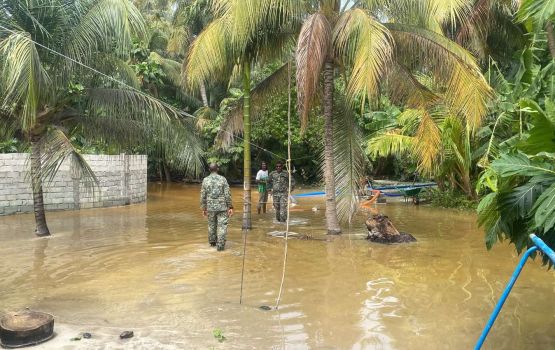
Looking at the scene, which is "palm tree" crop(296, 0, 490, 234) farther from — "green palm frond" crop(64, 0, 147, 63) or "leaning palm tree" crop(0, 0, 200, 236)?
"green palm frond" crop(64, 0, 147, 63)

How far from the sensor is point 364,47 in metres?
8.61

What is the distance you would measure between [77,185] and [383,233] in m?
9.64

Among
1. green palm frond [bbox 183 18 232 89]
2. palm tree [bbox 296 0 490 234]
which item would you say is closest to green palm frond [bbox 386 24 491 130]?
palm tree [bbox 296 0 490 234]

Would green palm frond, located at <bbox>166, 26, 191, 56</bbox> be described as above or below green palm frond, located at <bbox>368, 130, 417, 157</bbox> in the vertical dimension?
above

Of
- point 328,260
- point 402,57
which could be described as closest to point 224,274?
point 328,260

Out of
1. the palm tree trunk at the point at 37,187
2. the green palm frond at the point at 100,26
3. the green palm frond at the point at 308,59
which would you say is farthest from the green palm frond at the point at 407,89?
the palm tree trunk at the point at 37,187

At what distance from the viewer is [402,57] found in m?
10.4

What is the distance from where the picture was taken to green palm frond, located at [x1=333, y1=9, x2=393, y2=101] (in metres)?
8.29

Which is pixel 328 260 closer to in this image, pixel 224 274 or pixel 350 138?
pixel 224 274

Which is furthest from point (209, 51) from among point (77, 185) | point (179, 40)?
point (179, 40)

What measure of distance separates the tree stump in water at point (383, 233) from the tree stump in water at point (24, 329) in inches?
264

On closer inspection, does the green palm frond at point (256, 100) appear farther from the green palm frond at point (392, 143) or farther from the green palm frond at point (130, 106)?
the green palm frond at point (392, 143)

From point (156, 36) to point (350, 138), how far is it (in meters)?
19.5

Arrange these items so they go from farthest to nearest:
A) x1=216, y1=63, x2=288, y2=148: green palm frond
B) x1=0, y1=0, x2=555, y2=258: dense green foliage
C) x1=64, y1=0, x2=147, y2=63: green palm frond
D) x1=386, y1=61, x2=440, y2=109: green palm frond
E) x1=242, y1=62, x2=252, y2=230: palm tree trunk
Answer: x1=216, y1=63, x2=288, y2=148: green palm frond < x1=242, y1=62, x2=252, y2=230: palm tree trunk < x1=386, y1=61, x2=440, y2=109: green palm frond < x1=64, y1=0, x2=147, y2=63: green palm frond < x1=0, y1=0, x2=555, y2=258: dense green foliage
